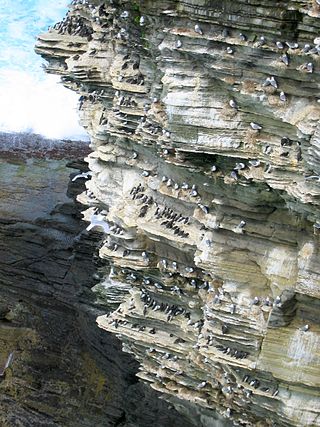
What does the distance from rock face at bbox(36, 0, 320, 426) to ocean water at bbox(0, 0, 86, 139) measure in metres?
16.0

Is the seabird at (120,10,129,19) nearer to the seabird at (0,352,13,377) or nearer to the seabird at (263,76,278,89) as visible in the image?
the seabird at (263,76,278,89)

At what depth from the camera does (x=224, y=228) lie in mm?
14523

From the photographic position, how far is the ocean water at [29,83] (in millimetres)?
35125

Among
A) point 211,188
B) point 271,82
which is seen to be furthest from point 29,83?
point 271,82

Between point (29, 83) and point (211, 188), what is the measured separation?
2387 centimetres

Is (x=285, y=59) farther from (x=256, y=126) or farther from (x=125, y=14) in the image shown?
(x=125, y=14)

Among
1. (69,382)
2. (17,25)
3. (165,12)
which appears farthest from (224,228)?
(17,25)

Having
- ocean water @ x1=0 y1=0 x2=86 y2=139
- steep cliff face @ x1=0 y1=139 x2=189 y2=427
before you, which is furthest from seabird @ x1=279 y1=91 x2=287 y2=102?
ocean water @ x1=0 y1=0 x2=86 y2=139

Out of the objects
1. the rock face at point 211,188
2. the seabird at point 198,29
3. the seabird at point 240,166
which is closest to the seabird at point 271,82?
the rock face at point 211,188

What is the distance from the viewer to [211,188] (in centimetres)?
1470

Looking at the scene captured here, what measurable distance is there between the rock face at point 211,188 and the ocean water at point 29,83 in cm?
1596

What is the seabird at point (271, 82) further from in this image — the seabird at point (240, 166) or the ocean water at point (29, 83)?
the ocean water at point (29, 83)

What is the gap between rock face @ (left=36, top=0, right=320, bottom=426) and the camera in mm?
12297

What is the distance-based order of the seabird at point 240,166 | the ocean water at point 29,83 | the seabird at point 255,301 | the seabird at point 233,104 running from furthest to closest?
the ocean water at point 29,83
the seabird at point 255,301
the seabird at point 240,166
the seabird at point 233,104
